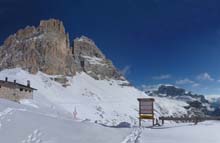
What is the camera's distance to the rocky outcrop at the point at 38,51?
169 m

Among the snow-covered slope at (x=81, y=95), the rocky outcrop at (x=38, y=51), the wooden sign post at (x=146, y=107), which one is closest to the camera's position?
the wooden sign post at (x=146, y=107)

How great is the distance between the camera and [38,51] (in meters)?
181

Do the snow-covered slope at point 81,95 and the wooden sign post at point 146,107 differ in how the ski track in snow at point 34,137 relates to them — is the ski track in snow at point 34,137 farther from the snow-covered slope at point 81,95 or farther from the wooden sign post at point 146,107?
the snow-covered slope at point 81,95

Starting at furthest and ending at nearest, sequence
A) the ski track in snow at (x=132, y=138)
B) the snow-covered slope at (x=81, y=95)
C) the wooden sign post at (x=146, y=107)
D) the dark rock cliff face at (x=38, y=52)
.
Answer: the dark rock cliff face at (x=38, y=52)
the snow-covered slope at (x=81, y=95)
the wooden sign post at (x=146, y=107)
the ski track in snow at (x=132, y=138)

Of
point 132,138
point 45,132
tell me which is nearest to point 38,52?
point 45,132

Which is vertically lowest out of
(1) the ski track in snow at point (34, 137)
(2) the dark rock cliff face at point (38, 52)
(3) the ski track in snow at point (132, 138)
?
(3) the ski track in snow at point (132, 138)

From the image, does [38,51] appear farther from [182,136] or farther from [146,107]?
[182,136]

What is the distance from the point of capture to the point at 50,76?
166 metres

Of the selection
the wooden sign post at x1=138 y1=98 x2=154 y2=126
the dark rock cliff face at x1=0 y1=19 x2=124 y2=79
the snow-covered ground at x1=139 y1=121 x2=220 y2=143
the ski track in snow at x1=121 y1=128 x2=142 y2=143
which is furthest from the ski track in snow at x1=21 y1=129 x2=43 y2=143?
the dark rock cliff face at x1=0 y1=19 x2=124 y2=79

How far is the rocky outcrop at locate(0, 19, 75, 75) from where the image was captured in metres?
169

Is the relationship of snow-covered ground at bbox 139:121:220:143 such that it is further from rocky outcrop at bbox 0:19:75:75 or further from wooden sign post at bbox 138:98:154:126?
rocky outcrop at bbox 0:19:75:75

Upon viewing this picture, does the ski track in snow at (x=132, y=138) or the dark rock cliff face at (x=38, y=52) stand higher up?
the dark rock cliff face at (x=38, y=52)

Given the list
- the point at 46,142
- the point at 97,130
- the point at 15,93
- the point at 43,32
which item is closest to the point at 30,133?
the point at 46,142

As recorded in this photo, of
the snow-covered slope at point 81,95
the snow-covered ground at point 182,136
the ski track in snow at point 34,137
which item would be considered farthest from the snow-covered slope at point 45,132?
→ the snow-covered slope at point 81,95
